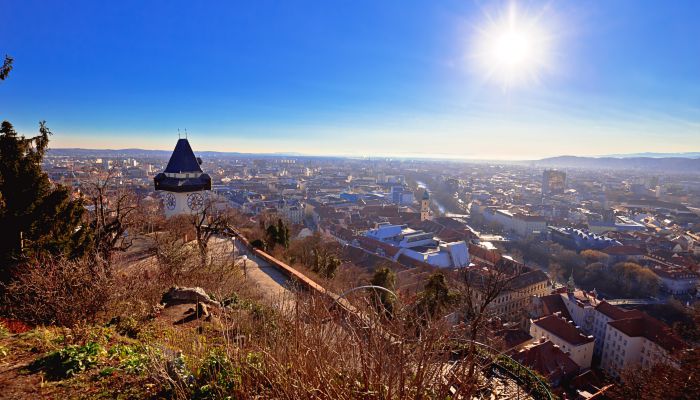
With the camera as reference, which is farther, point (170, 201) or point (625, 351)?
point (625, 351)

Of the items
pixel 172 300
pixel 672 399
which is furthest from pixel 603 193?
pixel 172 300

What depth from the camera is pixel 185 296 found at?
289 inches

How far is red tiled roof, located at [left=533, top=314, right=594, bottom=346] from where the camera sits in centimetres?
1786

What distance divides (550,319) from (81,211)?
784 inches

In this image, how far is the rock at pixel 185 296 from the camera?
7.21 meters

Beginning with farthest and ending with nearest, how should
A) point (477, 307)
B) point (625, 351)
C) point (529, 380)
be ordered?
point (625, 351)
point (477, 307)
point (529, 380)

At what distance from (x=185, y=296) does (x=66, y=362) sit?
12.4 ft

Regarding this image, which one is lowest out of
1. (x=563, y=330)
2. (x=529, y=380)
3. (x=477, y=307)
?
(x=563, y=330)

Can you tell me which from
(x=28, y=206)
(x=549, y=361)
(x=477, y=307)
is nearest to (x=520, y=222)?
(x=549, y=361)

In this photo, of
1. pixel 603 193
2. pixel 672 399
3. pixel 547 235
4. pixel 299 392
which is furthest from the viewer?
pixel 603 193

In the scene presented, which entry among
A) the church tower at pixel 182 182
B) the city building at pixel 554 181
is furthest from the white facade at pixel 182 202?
the city building at pixel 554 181

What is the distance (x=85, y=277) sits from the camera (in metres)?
4.88

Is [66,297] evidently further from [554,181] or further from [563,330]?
[554,181]

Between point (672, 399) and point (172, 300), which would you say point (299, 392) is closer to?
point (172, 300)
